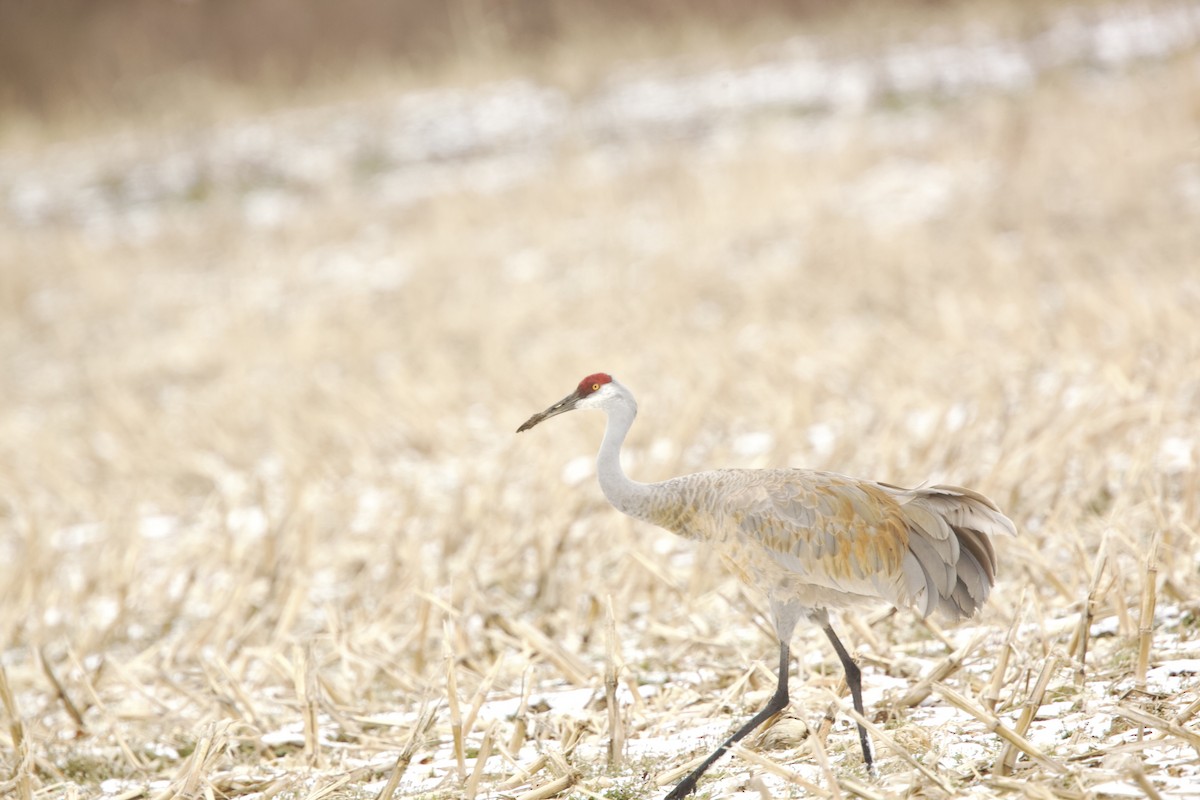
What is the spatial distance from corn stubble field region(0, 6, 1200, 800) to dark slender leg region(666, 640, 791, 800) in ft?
0.20

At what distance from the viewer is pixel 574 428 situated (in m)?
6.05

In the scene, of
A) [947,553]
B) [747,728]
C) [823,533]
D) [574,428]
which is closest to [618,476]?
[823,533]

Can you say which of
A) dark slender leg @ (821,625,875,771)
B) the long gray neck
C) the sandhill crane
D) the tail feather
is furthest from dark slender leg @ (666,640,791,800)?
the long gray neck

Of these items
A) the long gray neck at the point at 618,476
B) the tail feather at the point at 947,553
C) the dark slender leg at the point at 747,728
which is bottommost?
the dark slender leg at the point at 747,728

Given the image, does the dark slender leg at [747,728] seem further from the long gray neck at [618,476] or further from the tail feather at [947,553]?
the long gray neck at [618,476]

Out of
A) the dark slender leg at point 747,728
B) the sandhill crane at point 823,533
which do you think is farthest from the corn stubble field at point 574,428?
the sandhill crane at point 823,533

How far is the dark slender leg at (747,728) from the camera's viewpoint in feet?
8.00

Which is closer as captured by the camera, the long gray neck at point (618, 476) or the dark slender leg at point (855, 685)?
the dark slender leg at point (855, 685)

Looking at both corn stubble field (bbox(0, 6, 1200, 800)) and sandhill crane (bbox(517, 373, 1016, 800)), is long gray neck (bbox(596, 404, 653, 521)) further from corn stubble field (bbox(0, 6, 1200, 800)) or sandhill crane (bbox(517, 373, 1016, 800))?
corn stubble field (bbox(0, 6, 1200, 800))

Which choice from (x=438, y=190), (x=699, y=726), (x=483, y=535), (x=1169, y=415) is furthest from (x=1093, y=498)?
(x=438, y=190)

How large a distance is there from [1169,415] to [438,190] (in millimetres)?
9195

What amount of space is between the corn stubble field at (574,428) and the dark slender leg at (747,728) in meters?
0.06

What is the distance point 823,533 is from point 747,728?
0.46 metres

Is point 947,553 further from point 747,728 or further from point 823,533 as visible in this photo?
point 747,728
